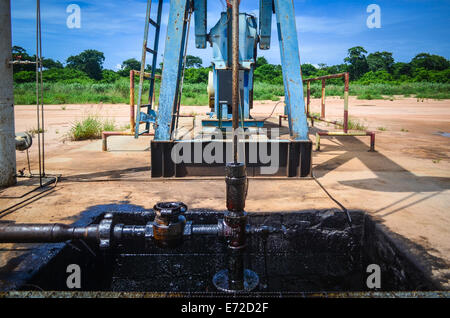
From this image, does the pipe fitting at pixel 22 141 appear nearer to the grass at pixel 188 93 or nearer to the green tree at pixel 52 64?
the grass at pixel 188 93

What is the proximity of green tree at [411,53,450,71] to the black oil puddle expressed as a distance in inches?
2744

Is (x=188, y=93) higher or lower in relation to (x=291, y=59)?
higher

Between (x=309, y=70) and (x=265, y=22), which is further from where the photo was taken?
(x=309, y=70)

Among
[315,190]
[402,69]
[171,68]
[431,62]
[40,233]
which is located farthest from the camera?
[431,62]

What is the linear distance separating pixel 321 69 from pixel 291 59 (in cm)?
5859

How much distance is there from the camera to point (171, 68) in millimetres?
4383

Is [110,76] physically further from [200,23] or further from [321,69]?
[200,23]

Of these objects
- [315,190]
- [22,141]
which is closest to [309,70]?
[315,190]

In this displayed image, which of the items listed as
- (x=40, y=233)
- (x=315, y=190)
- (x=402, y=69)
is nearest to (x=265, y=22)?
(x=315, y=190)

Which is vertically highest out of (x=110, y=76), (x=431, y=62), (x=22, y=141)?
(x=431, y=62)

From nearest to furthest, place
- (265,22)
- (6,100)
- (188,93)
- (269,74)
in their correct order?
(6,100)
(265,22)
(188,93)
(269,74)

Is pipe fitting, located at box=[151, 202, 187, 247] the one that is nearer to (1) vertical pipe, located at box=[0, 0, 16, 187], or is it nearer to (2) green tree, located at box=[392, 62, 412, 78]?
(1) vertical pipe, located at box=[0, 0, 16, 187]

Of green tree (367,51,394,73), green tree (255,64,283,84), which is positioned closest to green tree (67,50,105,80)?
green tree (255,64,283,84)
